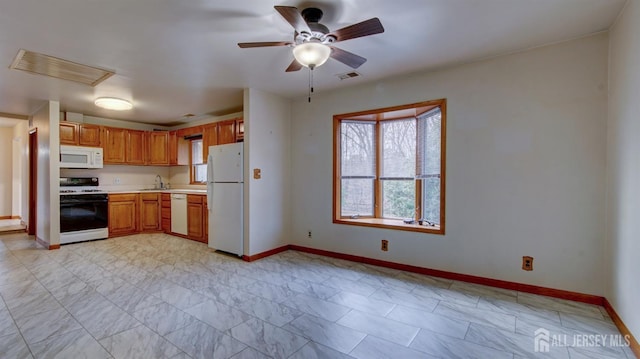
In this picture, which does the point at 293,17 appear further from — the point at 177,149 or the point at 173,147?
the point at 173,147

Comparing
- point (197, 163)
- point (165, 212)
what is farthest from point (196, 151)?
point (165, 212)

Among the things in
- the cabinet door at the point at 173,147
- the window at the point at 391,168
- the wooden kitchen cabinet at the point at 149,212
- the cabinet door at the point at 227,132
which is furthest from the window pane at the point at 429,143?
the wooden kitchen cabinet at the point at 149,212

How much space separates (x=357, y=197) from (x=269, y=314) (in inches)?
89.0

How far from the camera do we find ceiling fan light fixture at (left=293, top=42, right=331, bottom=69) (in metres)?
2.30

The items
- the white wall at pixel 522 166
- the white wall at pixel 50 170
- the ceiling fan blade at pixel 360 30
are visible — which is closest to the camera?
the ceiling fan blade at pixel 360 30

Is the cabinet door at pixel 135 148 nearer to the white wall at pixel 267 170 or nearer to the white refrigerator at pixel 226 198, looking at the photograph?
the white refrigerator at pixel 226 198

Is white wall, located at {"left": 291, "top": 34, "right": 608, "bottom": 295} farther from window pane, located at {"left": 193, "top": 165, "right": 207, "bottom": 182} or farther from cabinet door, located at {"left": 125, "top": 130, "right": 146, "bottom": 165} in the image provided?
cabinet door, located at {"left": 125, "top": 130, "right": 146, "bottom": 165}

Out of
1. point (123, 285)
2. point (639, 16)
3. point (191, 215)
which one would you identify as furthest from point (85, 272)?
point (639, 16)

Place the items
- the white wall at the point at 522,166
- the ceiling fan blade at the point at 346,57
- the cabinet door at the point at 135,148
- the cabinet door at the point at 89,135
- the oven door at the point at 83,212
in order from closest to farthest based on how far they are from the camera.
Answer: the ceiling fan blade at the point at 346,57 < the white wall at the point at 522,166 < the oven door at the point at 83,212 < the cabinet door at the point at 89,135 < the cabinet door at the point at 135,148

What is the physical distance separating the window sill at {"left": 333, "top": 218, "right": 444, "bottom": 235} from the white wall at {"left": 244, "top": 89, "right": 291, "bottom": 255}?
93cm

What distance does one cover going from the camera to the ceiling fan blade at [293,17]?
72.6 inches

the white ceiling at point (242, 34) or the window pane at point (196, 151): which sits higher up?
the white ceiling at point (242, 34)

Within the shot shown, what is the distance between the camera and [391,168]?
422cm

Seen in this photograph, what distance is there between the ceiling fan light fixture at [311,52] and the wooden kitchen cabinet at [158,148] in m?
5.18
